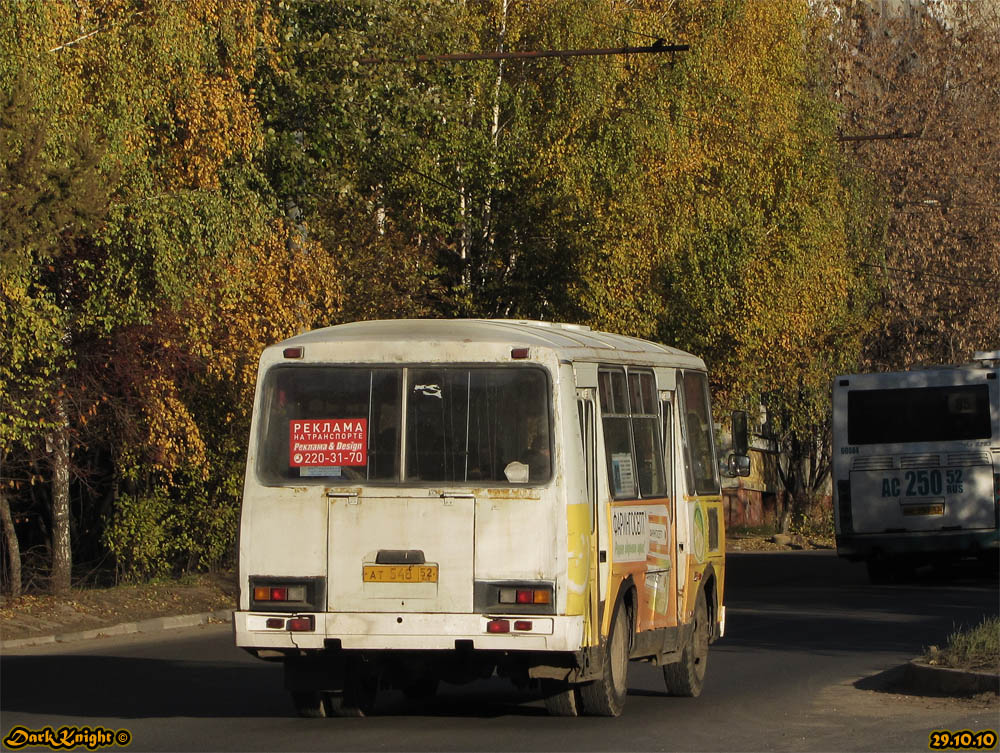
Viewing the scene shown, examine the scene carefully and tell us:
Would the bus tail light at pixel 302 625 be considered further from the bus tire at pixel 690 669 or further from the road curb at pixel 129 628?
the road curb at pixel 129 628

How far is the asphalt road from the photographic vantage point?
10492mm

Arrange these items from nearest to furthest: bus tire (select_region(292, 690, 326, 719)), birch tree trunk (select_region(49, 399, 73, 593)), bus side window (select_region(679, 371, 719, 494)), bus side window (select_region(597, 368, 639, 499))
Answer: bus tire (select_region(292, 690, 326, 719)) → bus side window (select_region(597, 368, 639, 499)) → bus side window (select_region(679, 371, 719, 494)) → birch tree trunk (select_region(49, 399, 73, 593))

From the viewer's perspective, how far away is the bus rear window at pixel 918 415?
27234mm

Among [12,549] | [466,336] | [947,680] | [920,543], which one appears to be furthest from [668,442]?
[920,543]

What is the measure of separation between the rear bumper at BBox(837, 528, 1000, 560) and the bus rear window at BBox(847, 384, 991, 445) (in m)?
1.53

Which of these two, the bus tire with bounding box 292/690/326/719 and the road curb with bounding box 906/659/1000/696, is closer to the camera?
the bus tire with bounding box 292/690/326/719

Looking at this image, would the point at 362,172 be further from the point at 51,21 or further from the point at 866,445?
the point at 51,21

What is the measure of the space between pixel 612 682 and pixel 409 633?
5.36 ft

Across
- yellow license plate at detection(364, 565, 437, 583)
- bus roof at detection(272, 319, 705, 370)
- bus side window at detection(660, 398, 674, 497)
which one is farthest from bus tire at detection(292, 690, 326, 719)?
bus side window at detection(660, 398, 674, 497)

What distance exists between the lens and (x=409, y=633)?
10.6 meters

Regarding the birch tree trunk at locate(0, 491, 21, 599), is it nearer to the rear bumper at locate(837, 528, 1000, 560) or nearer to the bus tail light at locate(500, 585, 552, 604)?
the rear bumper at locate(837, 528, 1000, 560)

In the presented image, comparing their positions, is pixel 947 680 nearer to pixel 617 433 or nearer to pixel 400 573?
pixel 617 433

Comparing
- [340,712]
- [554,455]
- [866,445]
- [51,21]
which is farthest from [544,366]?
[866,445]

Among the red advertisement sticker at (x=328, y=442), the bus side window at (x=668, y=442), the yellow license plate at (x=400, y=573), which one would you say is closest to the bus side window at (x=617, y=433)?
the bus side window at (x=668, y=442)
